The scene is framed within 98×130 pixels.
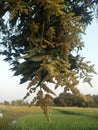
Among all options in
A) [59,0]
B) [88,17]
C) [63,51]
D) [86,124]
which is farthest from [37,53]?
[86,124]

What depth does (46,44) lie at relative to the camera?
8141mm

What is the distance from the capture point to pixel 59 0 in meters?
7.75

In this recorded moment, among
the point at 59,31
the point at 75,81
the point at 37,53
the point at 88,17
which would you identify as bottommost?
the point at 75,81

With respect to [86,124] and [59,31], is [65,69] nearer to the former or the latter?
[59,31]

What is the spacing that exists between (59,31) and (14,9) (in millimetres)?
1049

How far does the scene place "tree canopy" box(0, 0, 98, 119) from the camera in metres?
7.35

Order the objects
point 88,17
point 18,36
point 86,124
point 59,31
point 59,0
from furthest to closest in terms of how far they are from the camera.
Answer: point 86,124, point 88,17, point 18,36, point 59,31, point 59,0

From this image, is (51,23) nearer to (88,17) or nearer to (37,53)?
(37,53)

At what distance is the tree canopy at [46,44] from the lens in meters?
7.35

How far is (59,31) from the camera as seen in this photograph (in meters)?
8.43

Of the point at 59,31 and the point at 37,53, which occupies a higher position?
the point at 59,31

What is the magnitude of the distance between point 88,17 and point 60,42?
84.6 inches

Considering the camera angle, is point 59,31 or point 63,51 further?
point 59,31

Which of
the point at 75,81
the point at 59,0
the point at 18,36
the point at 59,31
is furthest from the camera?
the point at 18,36
